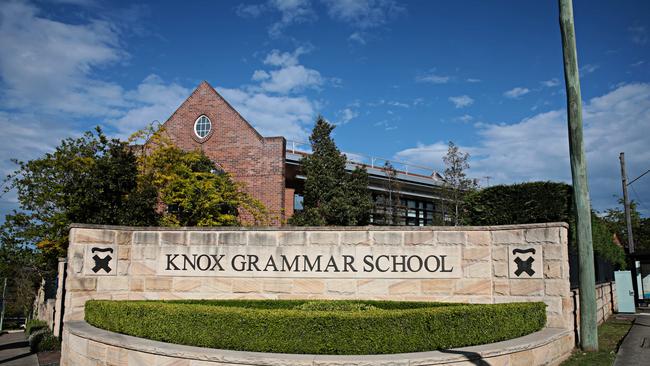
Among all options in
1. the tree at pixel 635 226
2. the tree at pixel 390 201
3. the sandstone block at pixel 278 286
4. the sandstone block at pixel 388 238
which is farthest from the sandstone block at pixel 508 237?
the tree at pixel 635 226

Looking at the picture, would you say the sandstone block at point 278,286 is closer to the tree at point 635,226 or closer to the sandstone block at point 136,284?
the sandstone block at point 136,284

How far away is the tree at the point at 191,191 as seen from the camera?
20.9m

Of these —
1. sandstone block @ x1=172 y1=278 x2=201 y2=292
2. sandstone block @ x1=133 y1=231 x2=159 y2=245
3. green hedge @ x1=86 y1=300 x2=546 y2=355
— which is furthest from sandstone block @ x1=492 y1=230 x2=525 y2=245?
sandstone block @ x1=133 y1=231 x2=159 y2=245

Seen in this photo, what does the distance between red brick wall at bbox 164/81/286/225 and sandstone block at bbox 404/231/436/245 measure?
43.0ft

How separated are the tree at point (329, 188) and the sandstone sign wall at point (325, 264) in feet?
33.5

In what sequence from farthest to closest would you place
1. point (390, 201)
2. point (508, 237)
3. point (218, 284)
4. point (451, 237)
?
point (390, 201)
point (218, 284)
point (451, 237)
point (508, 237)

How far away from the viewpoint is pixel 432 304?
32.1 ft

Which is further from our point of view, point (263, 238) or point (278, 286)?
point (263, 238)

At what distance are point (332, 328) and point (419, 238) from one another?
3.91 meters

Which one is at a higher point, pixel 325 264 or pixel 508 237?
pixel 508 237

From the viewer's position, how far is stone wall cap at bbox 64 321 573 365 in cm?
687

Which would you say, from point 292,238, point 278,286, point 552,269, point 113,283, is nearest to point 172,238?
point 113,283

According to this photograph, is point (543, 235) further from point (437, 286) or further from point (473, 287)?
point (437, 286)

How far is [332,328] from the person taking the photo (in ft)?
24.1
